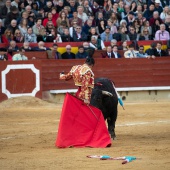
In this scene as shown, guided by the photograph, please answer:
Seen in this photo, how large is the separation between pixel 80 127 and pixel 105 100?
91cm

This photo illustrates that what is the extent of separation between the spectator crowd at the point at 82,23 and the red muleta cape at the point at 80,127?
6.28m

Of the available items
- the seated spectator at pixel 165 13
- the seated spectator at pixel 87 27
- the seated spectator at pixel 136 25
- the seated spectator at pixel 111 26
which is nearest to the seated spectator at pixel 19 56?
the seated spectator at pixel 87 27

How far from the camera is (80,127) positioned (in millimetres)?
9664

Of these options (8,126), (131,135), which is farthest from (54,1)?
(131,135)

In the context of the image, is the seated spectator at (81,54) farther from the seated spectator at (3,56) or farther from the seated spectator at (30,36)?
the seated spectator at (3,56)

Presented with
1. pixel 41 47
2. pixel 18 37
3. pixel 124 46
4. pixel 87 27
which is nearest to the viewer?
pixel 18 37

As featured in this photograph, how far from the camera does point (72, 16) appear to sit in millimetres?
17359

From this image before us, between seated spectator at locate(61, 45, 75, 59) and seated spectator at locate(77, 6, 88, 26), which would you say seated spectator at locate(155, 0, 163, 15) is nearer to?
seated spectator at locate(77, 6, 88, 26)

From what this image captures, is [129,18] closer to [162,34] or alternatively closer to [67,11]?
[162,34]

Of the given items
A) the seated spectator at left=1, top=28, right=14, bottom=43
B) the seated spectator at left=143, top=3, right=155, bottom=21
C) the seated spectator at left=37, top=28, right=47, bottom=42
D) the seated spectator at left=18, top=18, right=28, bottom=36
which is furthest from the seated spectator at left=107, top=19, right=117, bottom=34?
the seated spectator at left=1, top=28, right=14, bottom=43

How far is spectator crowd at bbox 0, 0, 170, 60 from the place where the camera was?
1619 centimetres

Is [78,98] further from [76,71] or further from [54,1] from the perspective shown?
[54,1]

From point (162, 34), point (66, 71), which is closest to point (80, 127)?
point (66, 71)

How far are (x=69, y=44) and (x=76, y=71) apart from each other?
23.2 ft
